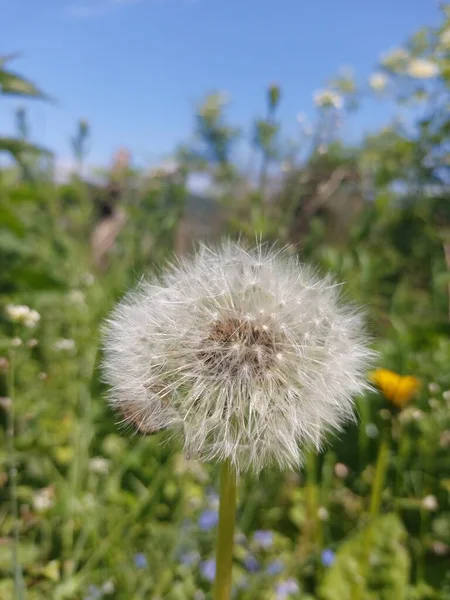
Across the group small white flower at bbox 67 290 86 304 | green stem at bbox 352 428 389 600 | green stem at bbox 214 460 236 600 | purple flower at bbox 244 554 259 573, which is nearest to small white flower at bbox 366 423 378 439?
green stem at bbox 352 428 389 600

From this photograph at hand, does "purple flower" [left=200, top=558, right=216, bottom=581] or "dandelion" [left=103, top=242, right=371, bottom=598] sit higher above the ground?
"dandelion" [left=103, top=242, right=371, bottom=598]

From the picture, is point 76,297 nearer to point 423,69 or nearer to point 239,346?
point 239,346

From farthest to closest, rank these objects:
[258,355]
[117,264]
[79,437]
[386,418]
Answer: [117,264]
[79,437]
[386,418]
[258,355]

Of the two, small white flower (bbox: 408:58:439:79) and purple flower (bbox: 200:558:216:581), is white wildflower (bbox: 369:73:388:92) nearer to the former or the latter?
small white flower (bbox: 408:58:439:79)

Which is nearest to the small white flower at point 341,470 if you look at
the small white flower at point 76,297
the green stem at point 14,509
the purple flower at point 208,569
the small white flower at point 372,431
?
the small white flower at point 372,431

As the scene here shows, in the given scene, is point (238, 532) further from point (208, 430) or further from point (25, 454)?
point (208, 430)

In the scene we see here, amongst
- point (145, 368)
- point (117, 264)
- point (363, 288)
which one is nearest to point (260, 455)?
point (145, 368)
